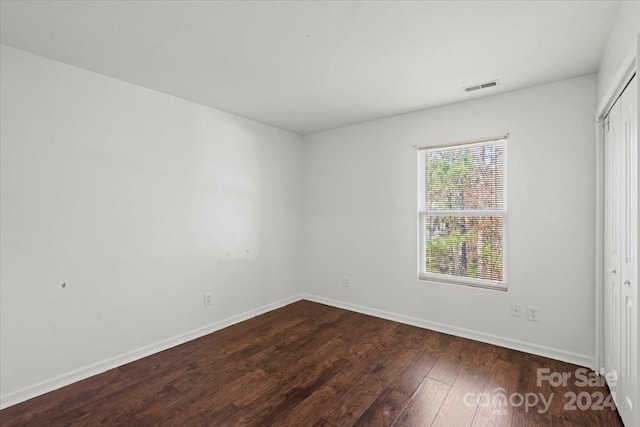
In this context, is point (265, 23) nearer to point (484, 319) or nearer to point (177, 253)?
point (177, 253)

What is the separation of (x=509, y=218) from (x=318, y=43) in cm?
235

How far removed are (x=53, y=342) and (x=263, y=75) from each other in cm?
264

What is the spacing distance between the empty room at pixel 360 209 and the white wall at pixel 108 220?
2 centimetres

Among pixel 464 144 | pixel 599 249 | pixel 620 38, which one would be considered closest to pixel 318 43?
pixel 620 38

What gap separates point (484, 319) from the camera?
3.09 meters

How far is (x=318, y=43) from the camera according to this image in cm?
213

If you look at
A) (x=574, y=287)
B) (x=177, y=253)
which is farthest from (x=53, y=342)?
(x=574, y=287)

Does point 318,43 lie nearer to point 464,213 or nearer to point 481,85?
point 481,85

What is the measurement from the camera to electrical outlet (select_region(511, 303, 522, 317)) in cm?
290

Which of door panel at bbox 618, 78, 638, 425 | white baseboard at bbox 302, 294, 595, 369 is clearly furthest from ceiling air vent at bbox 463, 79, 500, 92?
white baseboard at bbox 302, 294, 595, 369

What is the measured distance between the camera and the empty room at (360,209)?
1.93m

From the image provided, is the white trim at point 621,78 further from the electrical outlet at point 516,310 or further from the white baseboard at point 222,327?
the white baseboard at point 222,327

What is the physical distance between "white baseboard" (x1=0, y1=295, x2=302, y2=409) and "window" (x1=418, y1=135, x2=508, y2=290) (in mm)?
2333

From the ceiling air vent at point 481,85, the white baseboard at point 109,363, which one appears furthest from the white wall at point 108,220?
the ceiling air vent at point 481,85
